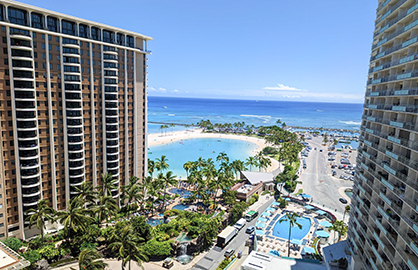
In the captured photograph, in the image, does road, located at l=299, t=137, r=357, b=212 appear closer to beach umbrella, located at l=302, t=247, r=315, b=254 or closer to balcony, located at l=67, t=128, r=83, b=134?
beach umbrella, located at l=302, t=247, r=315, b=254

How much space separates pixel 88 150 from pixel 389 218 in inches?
2071

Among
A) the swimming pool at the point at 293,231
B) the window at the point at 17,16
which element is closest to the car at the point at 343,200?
the swimming pool at the point at 293,231

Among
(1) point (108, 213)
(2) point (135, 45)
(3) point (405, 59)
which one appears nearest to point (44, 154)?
(1) point (108, 213)

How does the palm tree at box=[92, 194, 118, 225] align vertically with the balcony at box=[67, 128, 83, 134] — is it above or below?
below

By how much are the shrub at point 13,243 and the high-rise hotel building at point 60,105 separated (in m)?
2.31

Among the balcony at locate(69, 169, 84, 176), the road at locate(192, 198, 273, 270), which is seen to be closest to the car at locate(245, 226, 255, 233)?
the road at locate(192, 198, 273, 270)

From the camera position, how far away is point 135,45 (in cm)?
5919

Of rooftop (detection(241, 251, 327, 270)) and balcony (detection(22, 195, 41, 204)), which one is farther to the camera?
balcony (detection(22, 195, 41, 204))

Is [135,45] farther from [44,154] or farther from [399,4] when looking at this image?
[399,4]

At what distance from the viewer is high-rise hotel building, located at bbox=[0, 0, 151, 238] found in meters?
42.1

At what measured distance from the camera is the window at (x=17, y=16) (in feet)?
135

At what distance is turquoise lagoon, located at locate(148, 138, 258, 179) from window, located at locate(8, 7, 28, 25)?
7054cm

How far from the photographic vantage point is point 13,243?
41156 millimetres

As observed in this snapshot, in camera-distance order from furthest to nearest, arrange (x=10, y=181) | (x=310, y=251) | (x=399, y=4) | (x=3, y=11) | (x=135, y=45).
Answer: (x=135, y=45)
(x=310, y=251)
(x=10, y=181)
(x=3, y=11)
(x=399, y=4)
